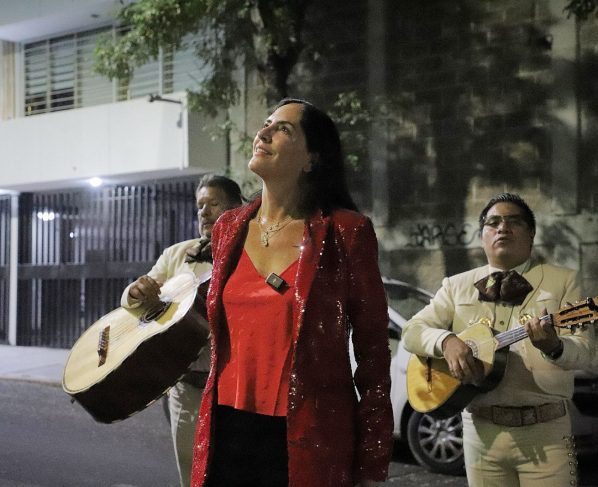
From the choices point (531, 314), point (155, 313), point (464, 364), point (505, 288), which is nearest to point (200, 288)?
point (155, 313)

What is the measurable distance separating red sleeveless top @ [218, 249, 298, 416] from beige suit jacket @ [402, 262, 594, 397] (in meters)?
1.52

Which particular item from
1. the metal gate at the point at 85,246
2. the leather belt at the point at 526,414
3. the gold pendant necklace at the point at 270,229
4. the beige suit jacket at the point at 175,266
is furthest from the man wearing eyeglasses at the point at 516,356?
the metal gate at the point at 85,246

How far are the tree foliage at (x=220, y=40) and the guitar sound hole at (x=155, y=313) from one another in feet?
32.8

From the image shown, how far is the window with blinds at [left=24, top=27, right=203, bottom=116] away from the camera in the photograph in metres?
17.2

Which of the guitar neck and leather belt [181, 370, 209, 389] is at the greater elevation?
the guitar neck

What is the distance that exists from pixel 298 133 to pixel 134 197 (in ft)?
51.4

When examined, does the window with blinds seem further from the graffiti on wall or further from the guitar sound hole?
the guitar sound hole

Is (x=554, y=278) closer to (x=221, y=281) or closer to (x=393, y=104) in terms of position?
(x=221, y=281)

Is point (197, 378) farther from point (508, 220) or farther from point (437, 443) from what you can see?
point (437, 443)

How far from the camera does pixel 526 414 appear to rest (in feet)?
12.6

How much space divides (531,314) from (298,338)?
1714 mm

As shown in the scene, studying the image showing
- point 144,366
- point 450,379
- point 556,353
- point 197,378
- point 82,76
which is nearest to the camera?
point 556,353

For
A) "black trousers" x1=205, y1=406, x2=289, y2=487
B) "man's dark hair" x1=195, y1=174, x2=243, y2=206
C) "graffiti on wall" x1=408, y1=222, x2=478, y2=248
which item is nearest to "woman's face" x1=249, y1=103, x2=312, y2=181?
"black trousers" x1=205, y1=406, x2=289, y2=487

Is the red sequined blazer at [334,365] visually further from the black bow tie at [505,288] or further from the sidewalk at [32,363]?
the sidewalk at [32,363]
